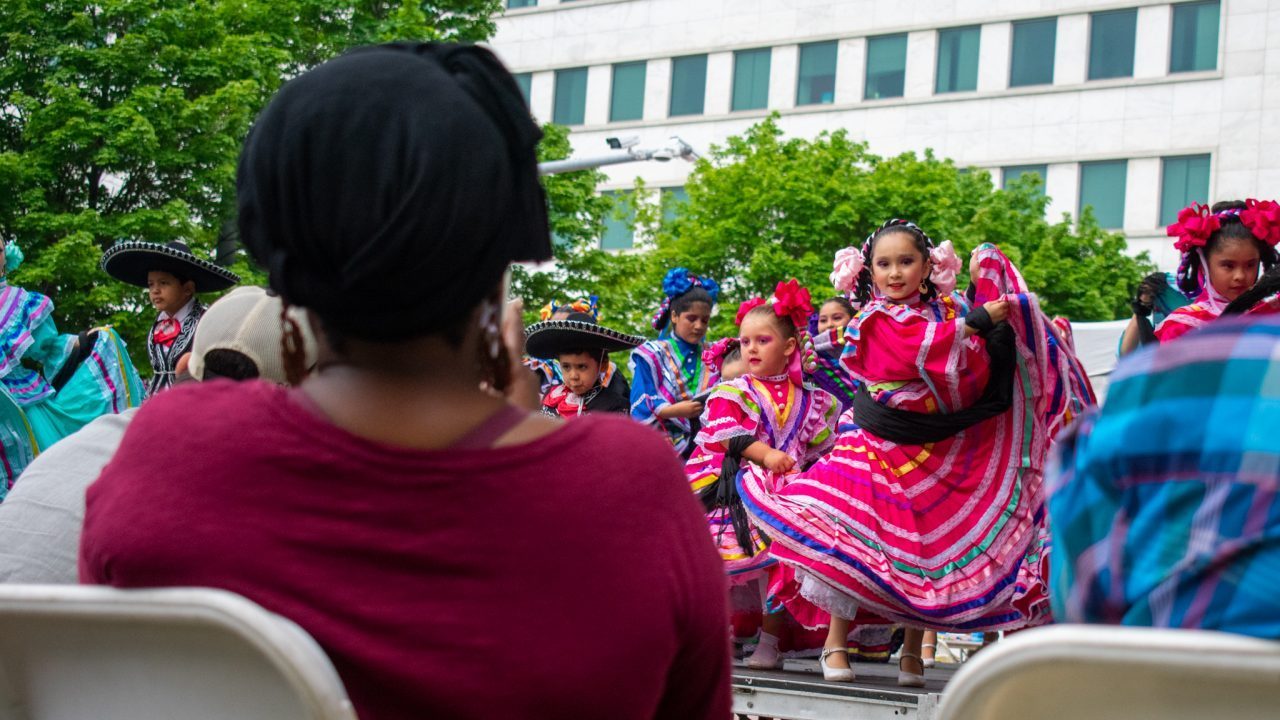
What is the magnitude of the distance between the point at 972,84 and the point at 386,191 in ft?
119

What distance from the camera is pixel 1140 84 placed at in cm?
3447

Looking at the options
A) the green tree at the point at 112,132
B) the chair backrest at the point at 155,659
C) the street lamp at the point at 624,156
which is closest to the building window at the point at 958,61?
the street lamp at the point at 624,156

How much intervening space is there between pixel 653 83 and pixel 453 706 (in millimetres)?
39196

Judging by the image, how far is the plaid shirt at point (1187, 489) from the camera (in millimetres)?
1497

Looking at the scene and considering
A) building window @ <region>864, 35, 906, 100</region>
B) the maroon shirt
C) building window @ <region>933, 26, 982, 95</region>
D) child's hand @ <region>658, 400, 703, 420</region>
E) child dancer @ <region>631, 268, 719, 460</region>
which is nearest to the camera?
the maroon shirt

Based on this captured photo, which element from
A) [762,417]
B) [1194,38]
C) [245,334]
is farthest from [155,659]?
[1194,38]

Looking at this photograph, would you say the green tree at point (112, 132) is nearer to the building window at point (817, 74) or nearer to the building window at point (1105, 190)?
the building window at point (817, 74)

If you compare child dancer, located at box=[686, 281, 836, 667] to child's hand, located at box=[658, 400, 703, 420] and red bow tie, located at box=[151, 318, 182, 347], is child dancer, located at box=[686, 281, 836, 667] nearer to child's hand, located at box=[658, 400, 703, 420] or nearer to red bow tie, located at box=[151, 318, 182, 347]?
child's hand, located at box=[658, 400, 703, 420]

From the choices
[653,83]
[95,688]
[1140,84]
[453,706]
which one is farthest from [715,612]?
[653,83]

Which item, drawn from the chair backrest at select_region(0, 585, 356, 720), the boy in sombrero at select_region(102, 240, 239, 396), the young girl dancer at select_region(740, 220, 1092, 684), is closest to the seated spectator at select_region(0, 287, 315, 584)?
the chair backrest at select_region(0, 585, 356, 720)

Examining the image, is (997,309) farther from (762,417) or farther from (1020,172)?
(1020,172)

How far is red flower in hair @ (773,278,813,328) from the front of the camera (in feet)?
24.0

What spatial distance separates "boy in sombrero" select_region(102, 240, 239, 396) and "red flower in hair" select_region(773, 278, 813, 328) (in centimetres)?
319

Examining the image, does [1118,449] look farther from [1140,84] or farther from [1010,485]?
[1140,84]
